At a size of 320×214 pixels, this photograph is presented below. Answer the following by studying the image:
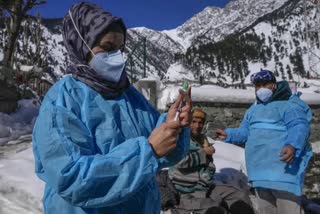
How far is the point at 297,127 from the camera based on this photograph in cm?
291

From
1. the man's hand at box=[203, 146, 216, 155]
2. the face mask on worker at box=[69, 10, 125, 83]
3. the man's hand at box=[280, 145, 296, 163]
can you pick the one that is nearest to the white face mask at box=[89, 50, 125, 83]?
the face mask on worker at box=[69, 10, 125, 83]

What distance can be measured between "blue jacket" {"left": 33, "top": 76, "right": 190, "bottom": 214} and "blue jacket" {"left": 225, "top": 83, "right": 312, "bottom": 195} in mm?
Answer: 1930

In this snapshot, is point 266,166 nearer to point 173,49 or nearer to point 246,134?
point 246,134

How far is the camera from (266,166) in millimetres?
3031

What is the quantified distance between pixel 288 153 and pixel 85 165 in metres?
2.14

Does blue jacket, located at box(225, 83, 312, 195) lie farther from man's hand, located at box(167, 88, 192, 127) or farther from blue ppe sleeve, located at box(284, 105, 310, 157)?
man's hand, located at box(167, 88, 192, 127)

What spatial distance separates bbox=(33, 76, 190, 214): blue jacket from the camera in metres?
1.01

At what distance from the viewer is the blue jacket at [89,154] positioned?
1008mm

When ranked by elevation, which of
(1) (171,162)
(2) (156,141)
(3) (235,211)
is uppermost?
(2) (156,141)

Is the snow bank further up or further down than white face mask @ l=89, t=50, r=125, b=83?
further down

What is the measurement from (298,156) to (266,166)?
0.26m

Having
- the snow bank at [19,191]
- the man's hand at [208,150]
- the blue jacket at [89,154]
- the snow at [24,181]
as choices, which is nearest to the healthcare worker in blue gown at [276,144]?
the man's hand at [208,150]

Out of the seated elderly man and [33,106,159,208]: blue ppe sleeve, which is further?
the seated elderly man

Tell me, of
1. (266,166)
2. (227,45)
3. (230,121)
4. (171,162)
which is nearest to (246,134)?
(266,166)
